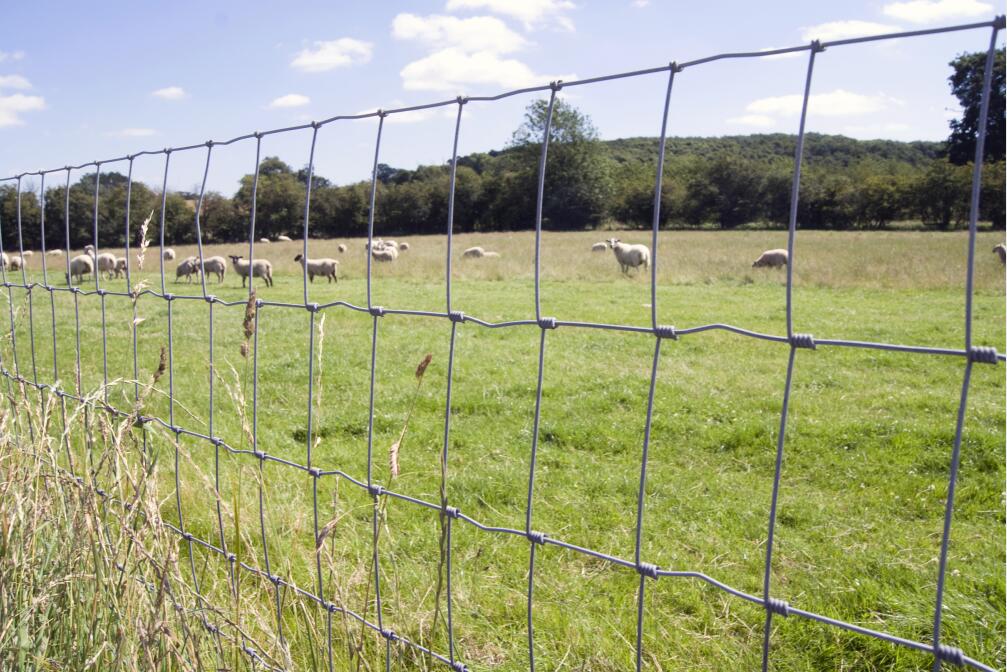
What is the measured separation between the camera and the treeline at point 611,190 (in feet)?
12.5

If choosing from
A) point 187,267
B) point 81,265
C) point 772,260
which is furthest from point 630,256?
point 81,265

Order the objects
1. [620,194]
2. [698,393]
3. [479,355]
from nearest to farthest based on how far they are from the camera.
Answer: [620,194], [698,393], [479,355]

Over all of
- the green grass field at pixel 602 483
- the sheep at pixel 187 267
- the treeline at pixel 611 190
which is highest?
the treeline at pixel 611 190

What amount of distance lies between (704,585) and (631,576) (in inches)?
11.4

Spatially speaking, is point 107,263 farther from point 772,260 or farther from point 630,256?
point 772,260

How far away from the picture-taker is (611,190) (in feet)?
14.2

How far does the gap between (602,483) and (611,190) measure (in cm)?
174

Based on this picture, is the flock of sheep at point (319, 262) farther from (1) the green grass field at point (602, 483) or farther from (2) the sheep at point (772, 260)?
(1) the green grass field at point (602, 483)

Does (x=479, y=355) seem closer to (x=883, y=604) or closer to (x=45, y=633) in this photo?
(x=883, y=604)

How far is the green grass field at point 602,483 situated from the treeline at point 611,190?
1.33m

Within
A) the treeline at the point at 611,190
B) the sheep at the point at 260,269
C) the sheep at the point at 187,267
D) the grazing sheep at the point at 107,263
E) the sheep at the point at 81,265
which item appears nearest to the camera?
the treeline at the point at 611,190

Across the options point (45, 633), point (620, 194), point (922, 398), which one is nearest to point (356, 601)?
point (45, 633)

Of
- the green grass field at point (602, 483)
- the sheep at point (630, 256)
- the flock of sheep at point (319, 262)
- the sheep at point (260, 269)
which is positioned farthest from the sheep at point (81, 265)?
the sheep at point (630, 256)

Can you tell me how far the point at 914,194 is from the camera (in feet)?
31.9
